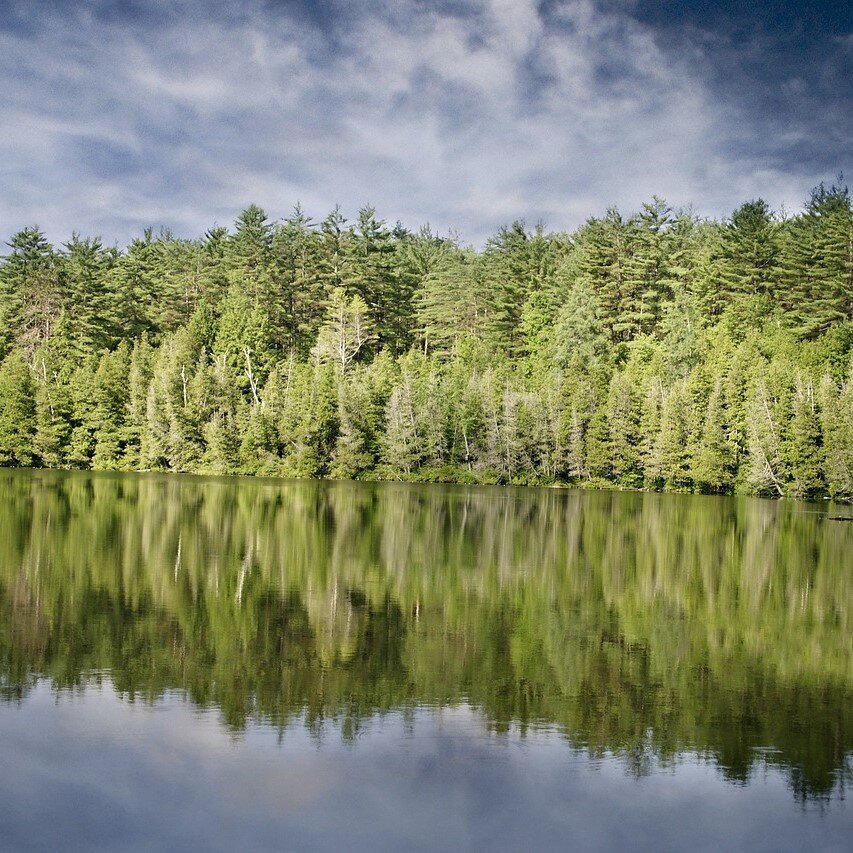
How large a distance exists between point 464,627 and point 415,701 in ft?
14.1

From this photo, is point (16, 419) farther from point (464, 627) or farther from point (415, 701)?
point (415, 701)

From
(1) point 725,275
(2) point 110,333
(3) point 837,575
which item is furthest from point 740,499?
(2) point 110,333

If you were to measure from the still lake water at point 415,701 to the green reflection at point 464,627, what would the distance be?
61 millimetres

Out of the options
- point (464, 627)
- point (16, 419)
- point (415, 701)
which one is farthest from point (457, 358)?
point (415, 701)

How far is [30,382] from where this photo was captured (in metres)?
80.1

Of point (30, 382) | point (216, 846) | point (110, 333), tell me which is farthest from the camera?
point (110, 333)

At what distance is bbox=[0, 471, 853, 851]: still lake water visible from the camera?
799 centimetres

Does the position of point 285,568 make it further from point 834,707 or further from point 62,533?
point 834,707

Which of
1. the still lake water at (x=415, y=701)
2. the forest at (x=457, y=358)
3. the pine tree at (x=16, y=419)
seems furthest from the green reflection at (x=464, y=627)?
the pine tree at (x=16, y=419)

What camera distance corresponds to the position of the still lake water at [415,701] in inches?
315

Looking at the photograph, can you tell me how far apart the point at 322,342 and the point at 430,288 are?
54.1 feet

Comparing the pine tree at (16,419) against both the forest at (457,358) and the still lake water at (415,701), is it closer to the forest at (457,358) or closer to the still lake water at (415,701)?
the forest at (457,358)

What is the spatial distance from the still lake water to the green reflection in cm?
6

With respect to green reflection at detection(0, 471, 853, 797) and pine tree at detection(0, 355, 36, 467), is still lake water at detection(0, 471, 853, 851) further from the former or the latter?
pine tree at detection(0, 355, 36, 467)
